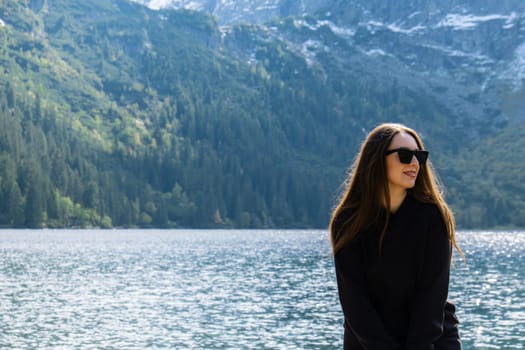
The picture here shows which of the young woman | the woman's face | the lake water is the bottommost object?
the lake water

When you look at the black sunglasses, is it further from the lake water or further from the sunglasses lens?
the lake water

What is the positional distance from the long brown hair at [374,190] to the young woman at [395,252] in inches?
0.5

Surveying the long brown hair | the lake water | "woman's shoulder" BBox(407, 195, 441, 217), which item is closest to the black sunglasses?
the long brown hair

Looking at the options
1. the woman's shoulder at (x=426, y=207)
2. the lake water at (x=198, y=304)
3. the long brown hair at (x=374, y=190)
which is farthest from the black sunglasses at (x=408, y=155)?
the lake water at (x=198, y=304)

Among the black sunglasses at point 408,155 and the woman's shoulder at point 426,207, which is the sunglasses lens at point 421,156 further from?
the woman's shoulder at point 426,207

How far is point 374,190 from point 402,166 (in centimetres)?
42

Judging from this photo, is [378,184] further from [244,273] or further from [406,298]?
[244,273]

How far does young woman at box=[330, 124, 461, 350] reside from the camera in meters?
9.75

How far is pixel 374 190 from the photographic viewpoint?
10203 mm

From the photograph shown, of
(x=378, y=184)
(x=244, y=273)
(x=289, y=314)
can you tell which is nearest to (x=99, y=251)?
(x=244, y=273)

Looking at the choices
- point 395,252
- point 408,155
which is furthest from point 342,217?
point 408,155

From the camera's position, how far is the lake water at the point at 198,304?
190 feet

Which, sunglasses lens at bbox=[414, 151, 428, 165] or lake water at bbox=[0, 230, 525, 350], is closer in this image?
sunglasses lens at bbox=[414, 151, 428, 165]

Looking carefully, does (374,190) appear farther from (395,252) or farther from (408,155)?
(395,252)
